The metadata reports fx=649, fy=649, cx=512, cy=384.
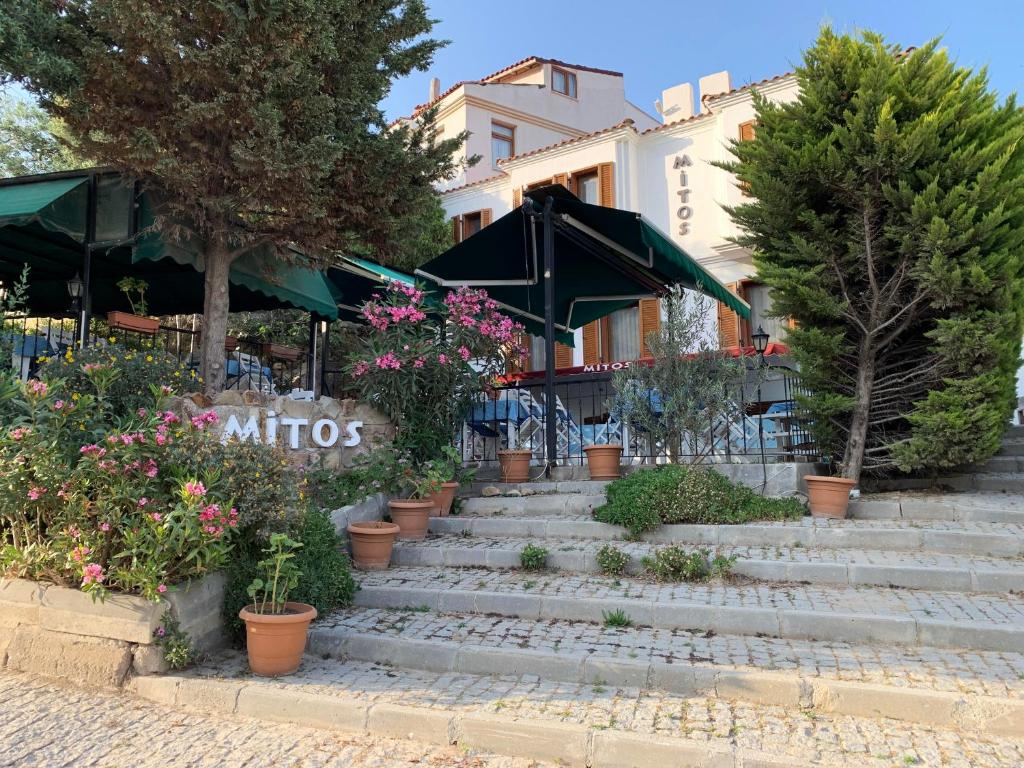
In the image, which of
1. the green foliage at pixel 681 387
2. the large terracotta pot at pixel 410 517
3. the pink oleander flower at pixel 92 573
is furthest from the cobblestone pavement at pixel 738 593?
the green foliage at pixel 681 387

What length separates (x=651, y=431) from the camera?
262 inches

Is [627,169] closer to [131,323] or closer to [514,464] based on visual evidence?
[514,464]

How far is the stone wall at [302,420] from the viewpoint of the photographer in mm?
5594

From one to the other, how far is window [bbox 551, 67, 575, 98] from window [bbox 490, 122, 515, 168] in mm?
2368

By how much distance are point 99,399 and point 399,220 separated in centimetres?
442

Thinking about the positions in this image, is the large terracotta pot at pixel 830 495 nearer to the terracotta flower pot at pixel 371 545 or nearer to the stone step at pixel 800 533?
the stone step at pixel 800 533

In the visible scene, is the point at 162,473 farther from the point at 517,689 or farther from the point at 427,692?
the point at 517,689

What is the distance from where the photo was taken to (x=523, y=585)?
463cm

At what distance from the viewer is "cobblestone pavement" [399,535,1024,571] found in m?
4.60

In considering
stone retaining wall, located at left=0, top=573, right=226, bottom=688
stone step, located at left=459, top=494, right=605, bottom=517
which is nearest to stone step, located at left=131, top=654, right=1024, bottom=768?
stone retaining wall, located at left=0, top=573, right=226, bottom=688

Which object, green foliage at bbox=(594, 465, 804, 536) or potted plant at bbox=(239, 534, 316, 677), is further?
green foliage at bbox=(594, 465, 804, 536)

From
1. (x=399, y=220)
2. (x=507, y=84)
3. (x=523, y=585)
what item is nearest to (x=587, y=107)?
(x=507, y=84)

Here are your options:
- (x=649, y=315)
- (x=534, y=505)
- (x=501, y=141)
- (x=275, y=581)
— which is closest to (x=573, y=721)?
(x=275, y=581)

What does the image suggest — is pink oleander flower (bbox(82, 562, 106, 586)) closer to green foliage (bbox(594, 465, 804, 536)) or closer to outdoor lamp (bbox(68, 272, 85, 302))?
green foliage (bbox(594, 465, 804, 536))
